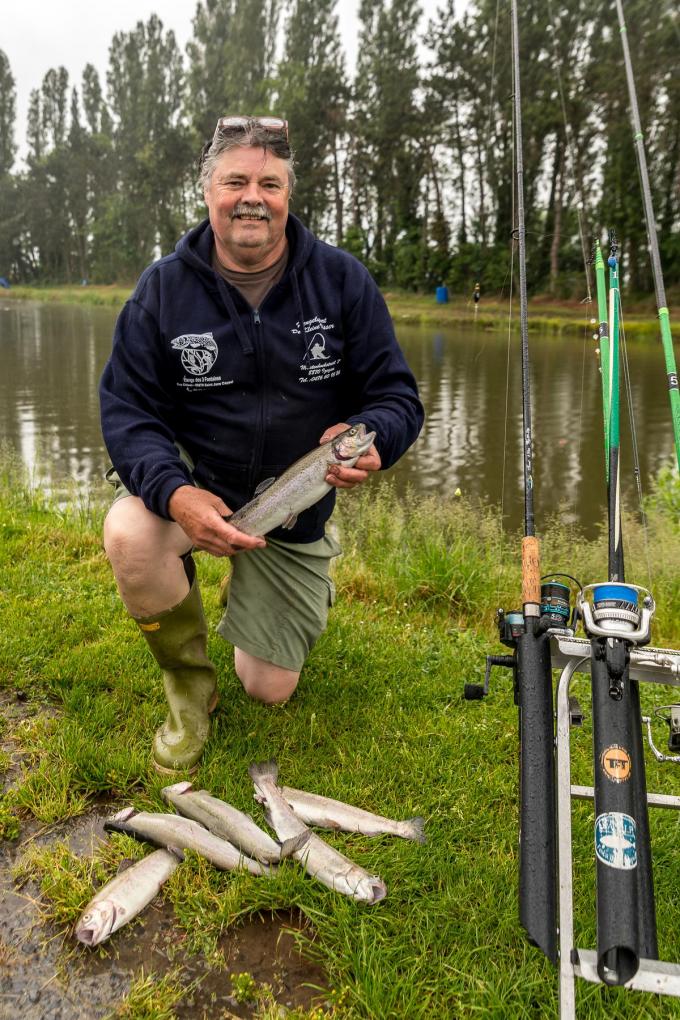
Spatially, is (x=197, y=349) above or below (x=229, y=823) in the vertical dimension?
above

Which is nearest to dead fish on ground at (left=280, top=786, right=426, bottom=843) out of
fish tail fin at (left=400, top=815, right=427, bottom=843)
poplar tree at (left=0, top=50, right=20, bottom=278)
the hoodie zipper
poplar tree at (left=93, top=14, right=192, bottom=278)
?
fish tail fin at (left=400, top=815, right=427, bottom=843)

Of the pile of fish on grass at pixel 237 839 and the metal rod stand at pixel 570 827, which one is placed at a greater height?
the metal rod stand at pixel 570 827

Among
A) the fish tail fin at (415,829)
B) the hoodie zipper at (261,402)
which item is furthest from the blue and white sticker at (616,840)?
the hoodie zipper at (261,402)

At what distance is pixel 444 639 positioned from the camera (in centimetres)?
406

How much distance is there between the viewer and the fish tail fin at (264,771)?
2.73 meters

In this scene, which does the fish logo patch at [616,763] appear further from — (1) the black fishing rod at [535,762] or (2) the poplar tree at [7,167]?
(2) the poplar tree at [7,167]

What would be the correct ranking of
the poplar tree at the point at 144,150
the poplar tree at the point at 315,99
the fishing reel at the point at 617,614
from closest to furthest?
the fishing reel at the point at 617,614 → the poplar tree at the point at 315,99 → the poplar tree at the point at 144,150

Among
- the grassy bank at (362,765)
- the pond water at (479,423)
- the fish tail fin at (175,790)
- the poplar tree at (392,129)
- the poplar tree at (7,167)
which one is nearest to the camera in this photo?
the grassy bank at (362,765)

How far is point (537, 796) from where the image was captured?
1.65 m

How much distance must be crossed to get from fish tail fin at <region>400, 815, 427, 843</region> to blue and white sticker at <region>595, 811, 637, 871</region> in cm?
115

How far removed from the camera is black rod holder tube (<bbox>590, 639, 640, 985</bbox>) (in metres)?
1.39

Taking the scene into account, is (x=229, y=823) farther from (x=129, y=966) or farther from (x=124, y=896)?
(x=129, y=966)

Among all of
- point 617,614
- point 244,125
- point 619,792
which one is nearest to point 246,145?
point 244,125

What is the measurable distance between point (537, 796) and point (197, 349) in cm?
205
